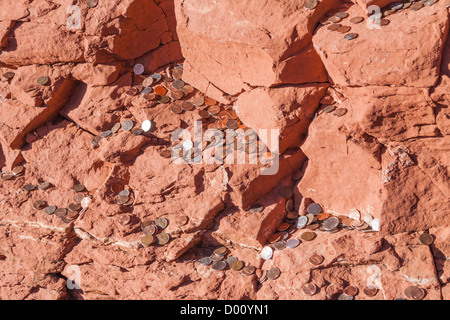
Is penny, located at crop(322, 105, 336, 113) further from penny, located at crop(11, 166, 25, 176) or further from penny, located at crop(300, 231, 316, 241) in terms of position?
penny, located at crop(11, 166, 25, 176)

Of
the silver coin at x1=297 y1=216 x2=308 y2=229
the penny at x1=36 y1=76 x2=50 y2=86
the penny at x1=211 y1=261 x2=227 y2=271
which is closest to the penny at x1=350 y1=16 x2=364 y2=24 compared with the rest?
the silver coin at x1=297 y1=216 x2=308 y2=229

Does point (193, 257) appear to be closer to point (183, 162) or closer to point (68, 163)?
point (183, 162)

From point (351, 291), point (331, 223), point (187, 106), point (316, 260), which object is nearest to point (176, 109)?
point (187, 106)

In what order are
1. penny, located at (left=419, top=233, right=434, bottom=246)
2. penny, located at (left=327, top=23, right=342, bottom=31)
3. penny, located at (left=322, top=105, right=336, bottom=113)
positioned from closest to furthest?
penny, located at (left=419, top=233, right=434, bottom=246), penny, located at (left=327, top=23, right=342, bottom=31), penny, located at (left=322, top=105, right=336, bottom=113)

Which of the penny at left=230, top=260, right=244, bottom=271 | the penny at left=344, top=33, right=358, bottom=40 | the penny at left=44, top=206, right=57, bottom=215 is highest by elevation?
the penny at left=344, top=33, right=358, bottom=40

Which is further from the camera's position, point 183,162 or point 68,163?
point 68,163

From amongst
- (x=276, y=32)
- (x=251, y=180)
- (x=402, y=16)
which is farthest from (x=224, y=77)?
(x=402, y=16)
